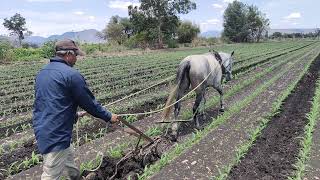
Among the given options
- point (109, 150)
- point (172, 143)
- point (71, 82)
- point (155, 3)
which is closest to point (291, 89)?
point (172, 143)

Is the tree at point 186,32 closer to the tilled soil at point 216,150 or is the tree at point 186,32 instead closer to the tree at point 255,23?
the tree at point 255,23

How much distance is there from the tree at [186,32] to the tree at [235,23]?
1273 cm

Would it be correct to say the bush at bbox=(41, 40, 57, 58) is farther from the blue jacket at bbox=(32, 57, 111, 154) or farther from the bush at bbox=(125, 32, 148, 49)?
the blue jacket at bbox=(32, 57, 111, 154)

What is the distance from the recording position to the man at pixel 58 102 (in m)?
4.48

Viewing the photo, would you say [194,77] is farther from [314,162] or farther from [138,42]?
[138,42]

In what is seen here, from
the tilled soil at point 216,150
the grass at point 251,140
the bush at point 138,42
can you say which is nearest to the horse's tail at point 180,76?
the tilled soil at point 216,150

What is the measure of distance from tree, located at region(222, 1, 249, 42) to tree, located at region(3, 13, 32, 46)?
32.4 metres

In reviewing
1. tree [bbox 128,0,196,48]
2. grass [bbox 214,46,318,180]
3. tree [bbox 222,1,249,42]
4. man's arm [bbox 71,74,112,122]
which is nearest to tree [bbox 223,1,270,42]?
tree [bbox 222,1,249,42]

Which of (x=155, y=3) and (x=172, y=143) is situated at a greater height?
(x=155, y=3)

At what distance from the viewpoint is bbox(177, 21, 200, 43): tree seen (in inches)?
2389

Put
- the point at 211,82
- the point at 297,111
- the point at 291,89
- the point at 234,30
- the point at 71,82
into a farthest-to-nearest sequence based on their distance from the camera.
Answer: the point at 234,30, the point at 291,89, the point at 297,111, the point at 211,82, the point at 71,82

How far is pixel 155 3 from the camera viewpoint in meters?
48.2

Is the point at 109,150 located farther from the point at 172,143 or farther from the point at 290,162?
the point at 290,162

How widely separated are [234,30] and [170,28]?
2501 cm
